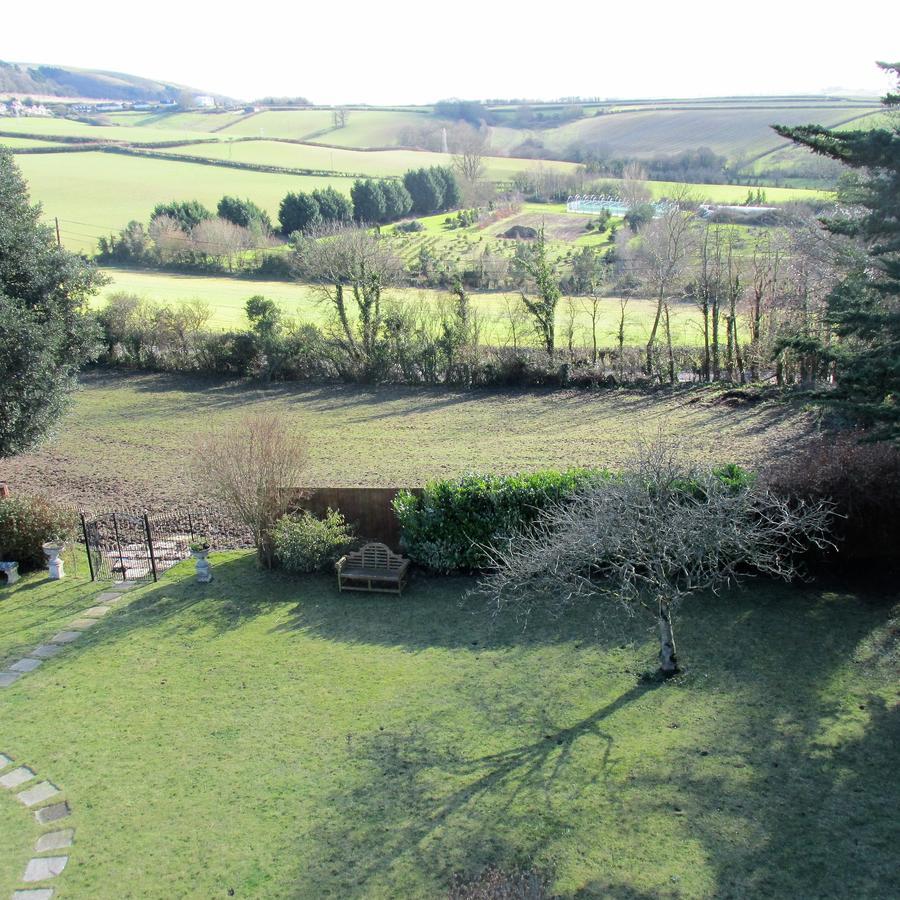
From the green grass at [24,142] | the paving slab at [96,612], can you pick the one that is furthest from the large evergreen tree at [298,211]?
the paving slab at [96,612]

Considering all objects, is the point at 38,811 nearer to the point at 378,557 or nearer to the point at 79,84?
the point at 378,557

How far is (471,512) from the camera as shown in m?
13.4

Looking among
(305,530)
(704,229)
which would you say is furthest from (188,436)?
(704,229)

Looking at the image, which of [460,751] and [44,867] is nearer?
[44,867]

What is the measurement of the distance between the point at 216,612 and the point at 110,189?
5437 cm

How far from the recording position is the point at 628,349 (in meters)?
27.8

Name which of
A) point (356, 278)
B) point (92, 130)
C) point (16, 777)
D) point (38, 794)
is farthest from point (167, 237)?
point (92, 130)

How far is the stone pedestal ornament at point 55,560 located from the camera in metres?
14.1

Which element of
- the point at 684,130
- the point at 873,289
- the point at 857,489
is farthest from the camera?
the point at 684,130

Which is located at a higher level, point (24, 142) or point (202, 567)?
point (24, 142)

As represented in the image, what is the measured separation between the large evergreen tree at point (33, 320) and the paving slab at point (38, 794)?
8.35 meters

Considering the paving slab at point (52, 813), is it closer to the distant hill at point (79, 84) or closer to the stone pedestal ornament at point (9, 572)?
the stone pedestal ornament at point (9, 572)

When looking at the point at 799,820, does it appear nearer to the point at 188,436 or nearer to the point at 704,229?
the point at 188,436

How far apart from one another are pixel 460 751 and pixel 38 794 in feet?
14.9
